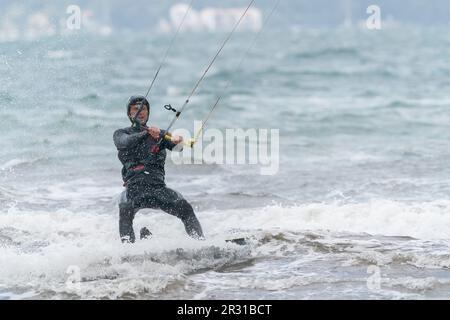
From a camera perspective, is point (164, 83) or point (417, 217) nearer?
point (417, 217)

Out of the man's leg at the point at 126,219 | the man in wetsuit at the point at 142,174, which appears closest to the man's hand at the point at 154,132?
the man in wetsuit at the point at 142,174

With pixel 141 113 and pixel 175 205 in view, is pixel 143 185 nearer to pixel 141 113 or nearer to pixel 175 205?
pixel 175 205

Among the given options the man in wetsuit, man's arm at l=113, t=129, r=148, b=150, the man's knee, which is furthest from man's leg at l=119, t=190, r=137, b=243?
man's arm at l=113, t=129, r=148, b=150

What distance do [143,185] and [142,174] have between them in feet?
0.43

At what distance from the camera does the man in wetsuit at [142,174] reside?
9.77 m

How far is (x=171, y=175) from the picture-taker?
18.2 m

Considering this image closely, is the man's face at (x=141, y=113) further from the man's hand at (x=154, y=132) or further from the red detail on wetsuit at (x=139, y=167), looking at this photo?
the red detail on wetsuit at (x=139, y=167)

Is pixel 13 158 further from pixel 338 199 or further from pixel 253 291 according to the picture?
pixel 253 291

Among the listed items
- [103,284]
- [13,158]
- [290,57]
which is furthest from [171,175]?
[290,57]

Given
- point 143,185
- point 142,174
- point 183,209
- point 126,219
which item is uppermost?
point 142,174

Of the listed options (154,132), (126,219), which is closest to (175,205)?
(126,219)

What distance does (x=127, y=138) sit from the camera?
31.7 feet
